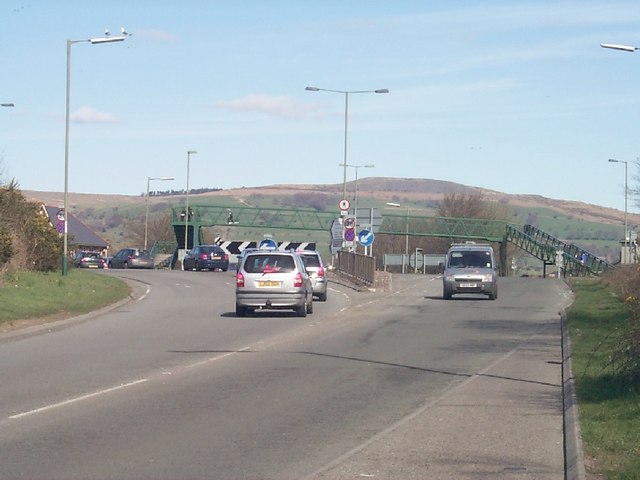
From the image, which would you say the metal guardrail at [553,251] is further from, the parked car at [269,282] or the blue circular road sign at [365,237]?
the parked car at [269,282]

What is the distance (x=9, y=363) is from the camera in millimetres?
16641

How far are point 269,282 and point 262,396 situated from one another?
13.8 m

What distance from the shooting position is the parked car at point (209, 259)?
5954 centimetres

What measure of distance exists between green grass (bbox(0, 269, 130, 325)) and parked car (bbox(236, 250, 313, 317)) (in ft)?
13.7

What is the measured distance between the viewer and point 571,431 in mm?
10531

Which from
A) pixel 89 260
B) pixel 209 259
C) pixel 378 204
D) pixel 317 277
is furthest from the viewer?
pixel 378 204

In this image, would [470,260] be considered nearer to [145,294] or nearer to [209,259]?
[145,294]

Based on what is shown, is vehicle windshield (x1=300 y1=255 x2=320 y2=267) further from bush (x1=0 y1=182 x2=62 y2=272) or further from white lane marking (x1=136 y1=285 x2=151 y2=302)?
bush (x1=0 y1=182 x2=62 y2=272)

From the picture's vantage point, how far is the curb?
8.73 metres

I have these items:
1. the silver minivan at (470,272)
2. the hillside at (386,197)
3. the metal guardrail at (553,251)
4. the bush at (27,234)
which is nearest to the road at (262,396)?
the silver minivan at (470,272)

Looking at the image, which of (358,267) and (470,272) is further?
(358,267)

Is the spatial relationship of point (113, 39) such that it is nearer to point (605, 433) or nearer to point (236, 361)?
point (236, 361)

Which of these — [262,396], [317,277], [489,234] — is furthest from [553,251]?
[262,396]

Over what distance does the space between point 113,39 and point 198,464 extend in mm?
25897
